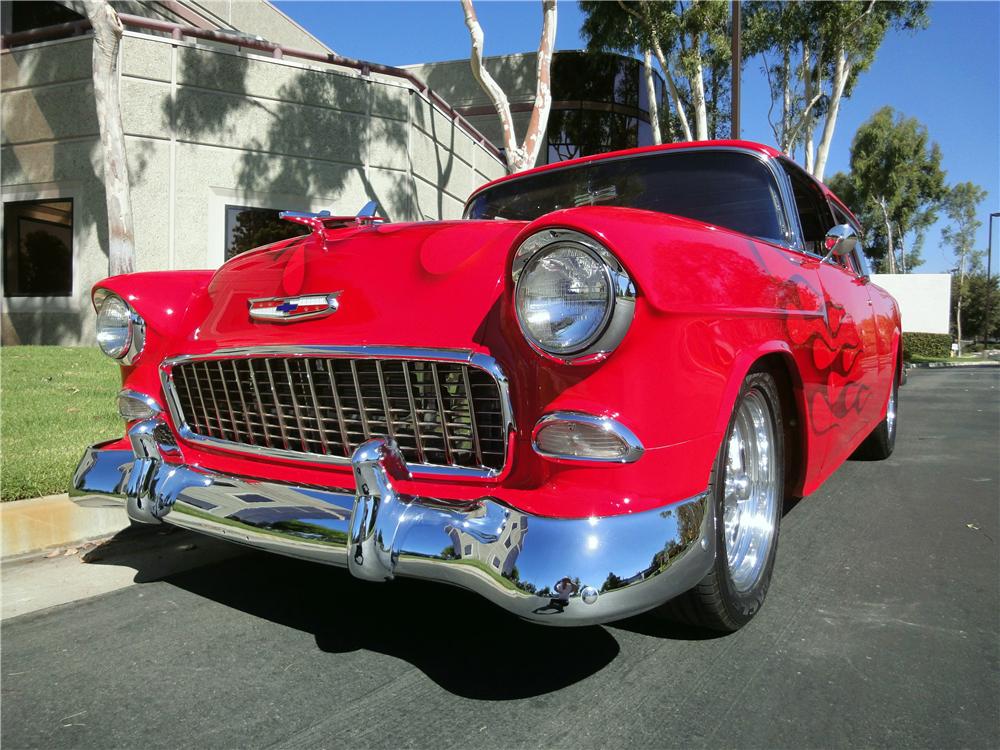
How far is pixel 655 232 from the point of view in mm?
1711

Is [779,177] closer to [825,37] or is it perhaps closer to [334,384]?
[334,384]

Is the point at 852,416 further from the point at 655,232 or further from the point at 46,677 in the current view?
the point at 46,677

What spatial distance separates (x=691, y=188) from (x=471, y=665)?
1.91m

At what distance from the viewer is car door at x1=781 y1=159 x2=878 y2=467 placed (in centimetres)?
265

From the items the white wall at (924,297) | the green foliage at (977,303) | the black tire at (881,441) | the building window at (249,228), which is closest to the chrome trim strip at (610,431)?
the black tire at (881,441)

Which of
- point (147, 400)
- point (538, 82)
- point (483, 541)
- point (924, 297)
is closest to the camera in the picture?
point (483, 541)

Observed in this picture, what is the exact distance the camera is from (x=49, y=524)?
3.00m

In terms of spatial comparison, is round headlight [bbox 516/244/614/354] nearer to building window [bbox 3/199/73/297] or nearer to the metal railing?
the metal railing

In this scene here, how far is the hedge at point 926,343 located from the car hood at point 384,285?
29.9m

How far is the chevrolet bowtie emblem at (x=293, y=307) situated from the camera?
202 centimetres

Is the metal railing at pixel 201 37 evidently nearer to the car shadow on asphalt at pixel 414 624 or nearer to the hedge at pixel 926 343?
the car shadow on asphalt at pixel 414 624

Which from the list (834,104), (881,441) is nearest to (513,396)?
(881,441)

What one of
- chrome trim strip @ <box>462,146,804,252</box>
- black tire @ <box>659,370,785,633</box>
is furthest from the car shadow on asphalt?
chrome trim strip @ <box>462,146,804,252</box>

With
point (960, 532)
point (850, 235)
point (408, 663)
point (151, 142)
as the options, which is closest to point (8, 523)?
point (408, 663)
